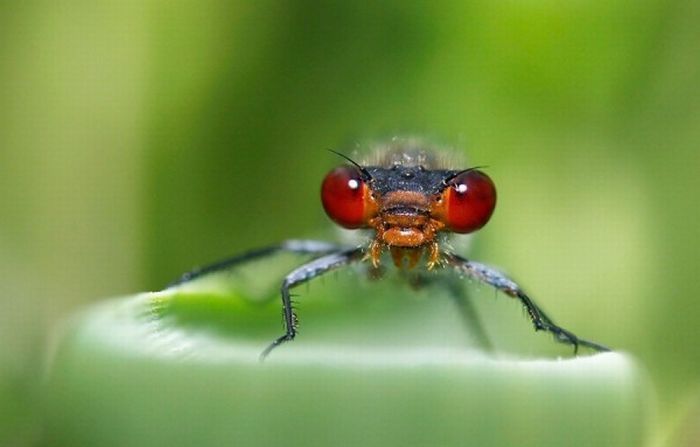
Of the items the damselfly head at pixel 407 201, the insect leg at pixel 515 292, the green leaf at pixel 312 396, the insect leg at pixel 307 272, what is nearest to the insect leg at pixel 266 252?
the insect leg at pixel 307 272

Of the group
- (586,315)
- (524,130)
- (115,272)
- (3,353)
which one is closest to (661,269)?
(586,315)

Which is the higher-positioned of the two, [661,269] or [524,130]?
[524,130]

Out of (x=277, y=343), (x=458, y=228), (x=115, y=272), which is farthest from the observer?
(x=115, y=272)

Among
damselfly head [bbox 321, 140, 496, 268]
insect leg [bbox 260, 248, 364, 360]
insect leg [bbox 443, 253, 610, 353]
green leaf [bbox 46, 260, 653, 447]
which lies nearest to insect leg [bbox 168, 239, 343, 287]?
insect leg [bbox 260, 248, 364, 360]

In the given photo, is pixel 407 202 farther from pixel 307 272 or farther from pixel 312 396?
pixel 312 396

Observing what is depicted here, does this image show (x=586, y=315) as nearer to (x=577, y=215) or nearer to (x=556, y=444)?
(x=577, y=215)
